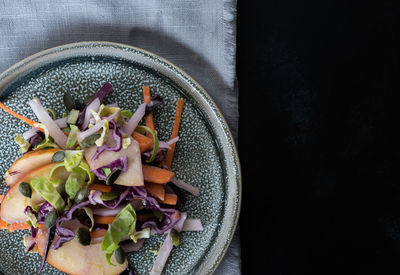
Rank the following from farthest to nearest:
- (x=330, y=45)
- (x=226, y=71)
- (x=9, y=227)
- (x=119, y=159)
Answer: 1. (x=330, y=45)
2. (x=226, y=71)
3. (x=9, y=227)
4. (x=119, y=159)

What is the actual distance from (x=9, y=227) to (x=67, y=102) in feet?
1.39

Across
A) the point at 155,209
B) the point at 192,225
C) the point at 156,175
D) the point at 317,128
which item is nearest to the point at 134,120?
the point at 156,175

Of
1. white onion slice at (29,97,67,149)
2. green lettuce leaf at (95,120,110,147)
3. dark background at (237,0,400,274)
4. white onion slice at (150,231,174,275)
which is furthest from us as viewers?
dark background at (237,0,400,274)

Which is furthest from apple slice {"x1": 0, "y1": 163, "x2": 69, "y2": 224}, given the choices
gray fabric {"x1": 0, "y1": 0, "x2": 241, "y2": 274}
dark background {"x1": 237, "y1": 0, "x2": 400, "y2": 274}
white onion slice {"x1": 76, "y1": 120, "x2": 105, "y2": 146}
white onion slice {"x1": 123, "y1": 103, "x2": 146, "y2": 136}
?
dark background {"x1": 237, "y1": 0, "x2": 400, "y2": 274}

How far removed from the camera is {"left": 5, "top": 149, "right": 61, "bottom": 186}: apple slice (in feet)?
3.87

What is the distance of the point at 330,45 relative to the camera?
154cm

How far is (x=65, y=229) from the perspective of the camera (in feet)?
3.89

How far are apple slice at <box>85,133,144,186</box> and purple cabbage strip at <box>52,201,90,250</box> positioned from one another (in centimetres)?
12

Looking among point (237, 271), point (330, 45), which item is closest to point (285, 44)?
point (330, 45)

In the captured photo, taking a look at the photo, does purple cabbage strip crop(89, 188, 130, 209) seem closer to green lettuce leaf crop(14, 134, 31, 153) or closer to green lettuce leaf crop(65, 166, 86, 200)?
green lettuce leaf crop(65, 166, 86, 200)

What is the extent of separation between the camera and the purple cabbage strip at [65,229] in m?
1.17

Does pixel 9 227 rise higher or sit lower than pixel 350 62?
lower

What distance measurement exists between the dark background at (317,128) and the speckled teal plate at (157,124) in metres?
0.23

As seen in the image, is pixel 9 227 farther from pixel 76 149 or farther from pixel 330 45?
pixel 330 45
